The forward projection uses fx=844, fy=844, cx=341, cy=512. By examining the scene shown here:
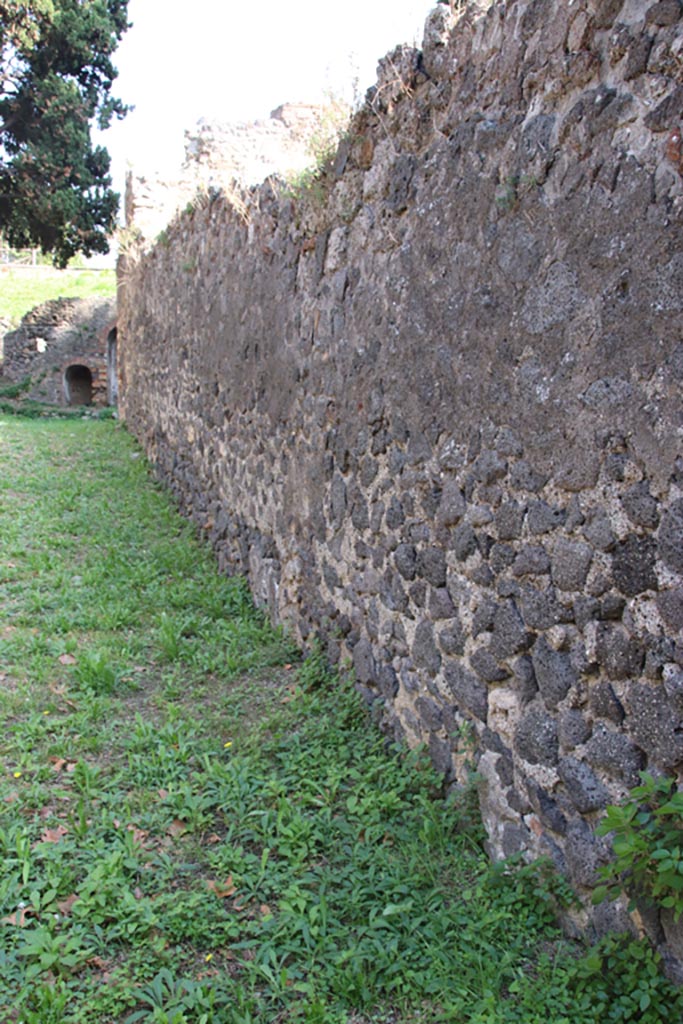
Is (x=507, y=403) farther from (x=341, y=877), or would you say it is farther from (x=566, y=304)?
(x=341, y=877)

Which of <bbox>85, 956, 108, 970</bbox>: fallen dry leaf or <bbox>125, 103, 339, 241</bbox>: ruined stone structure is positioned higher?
<bbox>125, 103, 339, 241</bbox>: ruined stone structure

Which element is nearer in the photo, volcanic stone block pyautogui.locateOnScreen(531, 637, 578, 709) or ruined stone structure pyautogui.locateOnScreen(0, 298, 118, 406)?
volcanic stone block pyautogui.locateOnScreen(531, 637, 578, 709)

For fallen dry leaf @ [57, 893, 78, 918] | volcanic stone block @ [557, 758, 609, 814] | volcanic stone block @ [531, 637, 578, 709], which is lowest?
fallen dry leaf @ [57, 893, 78, 918]

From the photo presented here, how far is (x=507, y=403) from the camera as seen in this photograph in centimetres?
279

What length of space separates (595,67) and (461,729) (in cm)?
219

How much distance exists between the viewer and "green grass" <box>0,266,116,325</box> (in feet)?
82.6

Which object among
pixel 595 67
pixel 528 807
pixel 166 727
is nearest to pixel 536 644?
pixel 528 807

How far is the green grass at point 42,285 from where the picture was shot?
2519 cm

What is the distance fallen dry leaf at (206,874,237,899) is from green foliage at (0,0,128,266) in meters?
17.9


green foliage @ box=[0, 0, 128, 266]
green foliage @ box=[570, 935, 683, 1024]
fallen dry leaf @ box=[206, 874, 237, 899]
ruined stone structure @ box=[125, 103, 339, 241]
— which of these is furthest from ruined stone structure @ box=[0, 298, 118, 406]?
green foliage @ box=[570, 935, 683, 1024]

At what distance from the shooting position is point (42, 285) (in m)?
27.7

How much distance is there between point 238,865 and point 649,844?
1513 millimetres

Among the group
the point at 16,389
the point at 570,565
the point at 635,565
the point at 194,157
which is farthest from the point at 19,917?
the point at 16,389

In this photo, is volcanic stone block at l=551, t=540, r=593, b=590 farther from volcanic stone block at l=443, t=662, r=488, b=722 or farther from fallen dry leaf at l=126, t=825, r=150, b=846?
fallen dry leaf at l=126, t=825, r=150, b=846
